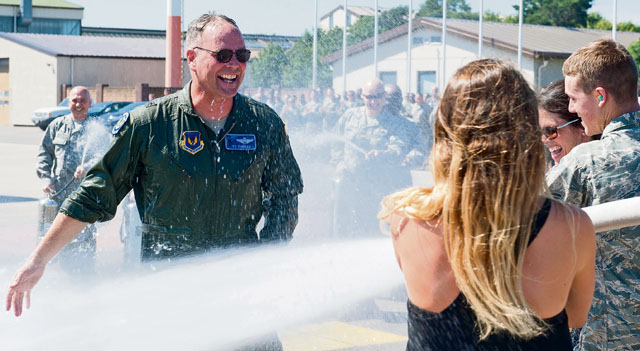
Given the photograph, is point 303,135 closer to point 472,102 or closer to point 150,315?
point 150,315

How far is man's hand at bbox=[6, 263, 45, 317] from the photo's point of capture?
10.2 ft

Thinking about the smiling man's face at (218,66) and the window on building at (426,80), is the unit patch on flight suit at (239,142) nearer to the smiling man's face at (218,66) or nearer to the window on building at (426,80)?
the smiling man's face at (218,66)

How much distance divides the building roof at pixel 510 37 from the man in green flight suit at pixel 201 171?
26.0 m

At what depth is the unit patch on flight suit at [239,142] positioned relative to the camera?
11.2 ft

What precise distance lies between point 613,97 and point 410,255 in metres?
1.28

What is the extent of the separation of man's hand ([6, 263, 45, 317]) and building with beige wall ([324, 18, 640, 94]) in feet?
85.3

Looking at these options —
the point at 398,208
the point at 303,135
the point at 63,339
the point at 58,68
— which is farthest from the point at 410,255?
the point at 58,68

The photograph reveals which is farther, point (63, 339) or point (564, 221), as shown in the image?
point (63, 339)

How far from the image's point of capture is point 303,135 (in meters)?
13.1

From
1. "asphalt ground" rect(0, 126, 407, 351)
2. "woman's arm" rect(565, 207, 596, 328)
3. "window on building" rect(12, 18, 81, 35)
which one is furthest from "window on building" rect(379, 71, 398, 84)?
"window on building" rect(12, 18, 81, 35)

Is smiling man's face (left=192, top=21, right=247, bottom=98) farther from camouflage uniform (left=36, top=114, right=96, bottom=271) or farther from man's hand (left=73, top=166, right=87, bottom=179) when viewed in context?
camouflage uniform (left=36, top=114, right=96, bottom=271)

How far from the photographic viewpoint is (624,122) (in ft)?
9.26

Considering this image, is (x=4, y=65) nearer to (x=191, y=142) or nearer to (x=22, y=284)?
(x=191, y=142)

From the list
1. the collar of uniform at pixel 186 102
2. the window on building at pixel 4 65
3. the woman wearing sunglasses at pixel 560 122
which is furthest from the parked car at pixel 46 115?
the woman wearing sunglasses at pixel 560 122
